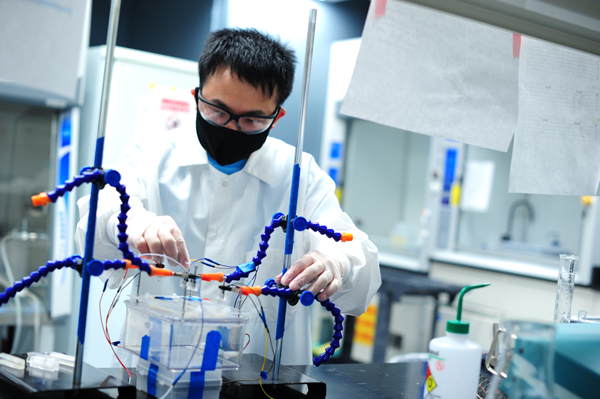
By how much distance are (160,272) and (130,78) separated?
6.22 feet

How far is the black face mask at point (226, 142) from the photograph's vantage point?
120 cm

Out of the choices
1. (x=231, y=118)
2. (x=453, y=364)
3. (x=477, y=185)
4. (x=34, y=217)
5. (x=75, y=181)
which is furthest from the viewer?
(x=477, y=185)

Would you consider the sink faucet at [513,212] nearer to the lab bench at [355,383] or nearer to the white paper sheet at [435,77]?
the lab bench at [355,383]

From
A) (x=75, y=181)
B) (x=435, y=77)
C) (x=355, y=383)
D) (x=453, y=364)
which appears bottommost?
(x=355, y=383)

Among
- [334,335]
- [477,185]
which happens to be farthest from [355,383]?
[477,185]

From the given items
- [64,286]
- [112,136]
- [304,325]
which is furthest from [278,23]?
[304,325]

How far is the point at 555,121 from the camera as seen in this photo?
98 centimetres

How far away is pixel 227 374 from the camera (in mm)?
862

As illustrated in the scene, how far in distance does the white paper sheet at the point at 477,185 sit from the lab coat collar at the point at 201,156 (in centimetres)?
320

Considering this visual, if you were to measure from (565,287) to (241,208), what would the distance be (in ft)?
2.49

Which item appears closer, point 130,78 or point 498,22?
point 498,22

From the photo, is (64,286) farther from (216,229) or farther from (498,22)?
(498,22)

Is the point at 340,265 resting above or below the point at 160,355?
above

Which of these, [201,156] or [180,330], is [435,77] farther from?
[201,156]
